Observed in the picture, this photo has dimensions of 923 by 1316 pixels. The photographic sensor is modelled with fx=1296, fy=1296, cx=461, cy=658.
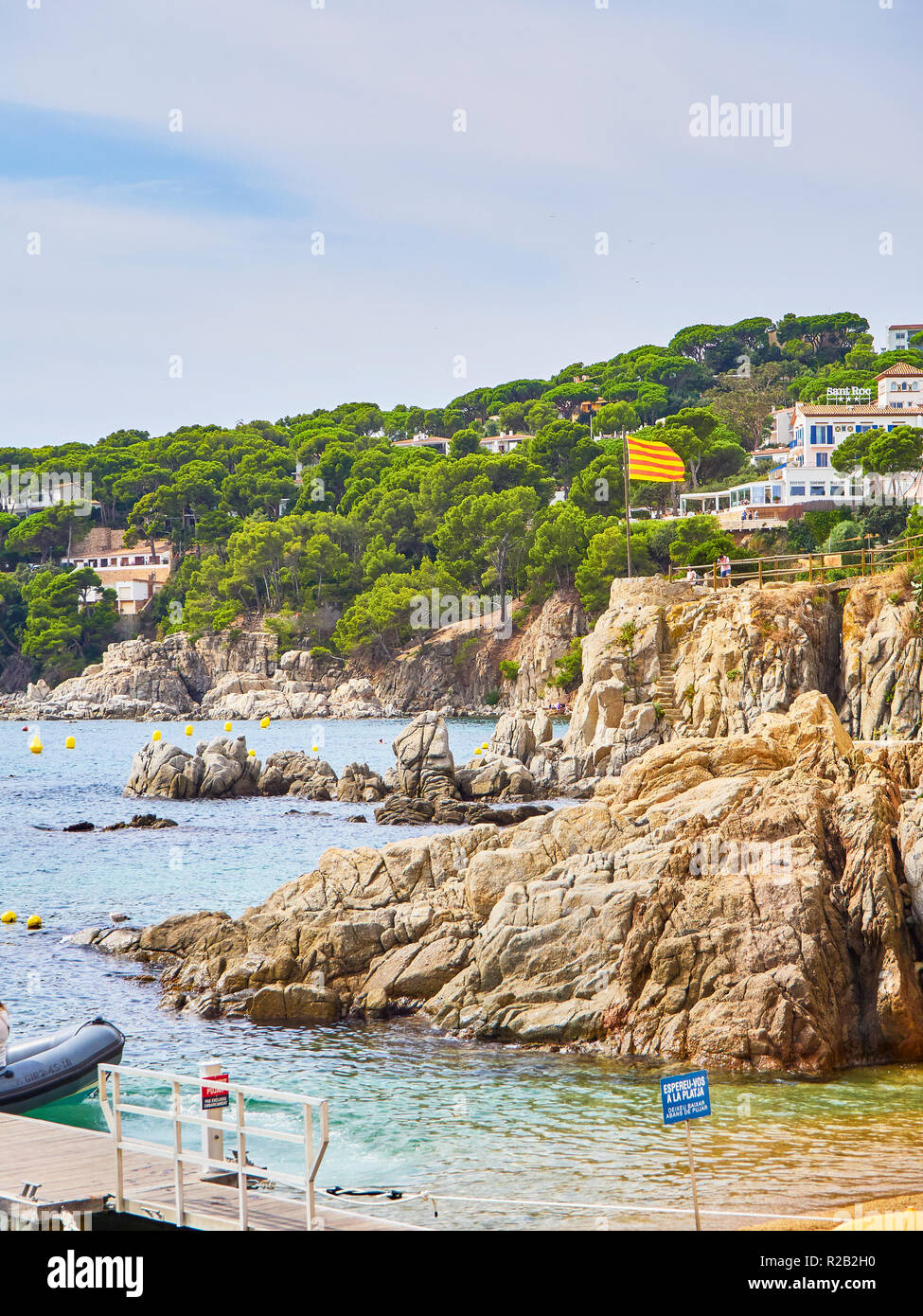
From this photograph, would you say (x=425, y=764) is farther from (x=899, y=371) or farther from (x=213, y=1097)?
(x=899, y=371)

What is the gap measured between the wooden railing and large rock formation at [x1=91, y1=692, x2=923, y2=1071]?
89.7 ft

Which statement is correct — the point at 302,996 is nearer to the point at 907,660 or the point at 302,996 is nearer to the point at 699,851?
the point at 699,851

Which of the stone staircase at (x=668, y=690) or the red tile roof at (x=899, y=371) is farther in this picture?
the red tile roof at (x=899, y=371)

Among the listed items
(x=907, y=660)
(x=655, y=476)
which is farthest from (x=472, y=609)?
(x=907, y=660)

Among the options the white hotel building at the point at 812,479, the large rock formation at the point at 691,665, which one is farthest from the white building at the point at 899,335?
the large rock formation at the point at 691,665

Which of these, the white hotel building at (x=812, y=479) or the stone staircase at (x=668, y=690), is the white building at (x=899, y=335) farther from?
the stone staircase at (x=668, y=690)

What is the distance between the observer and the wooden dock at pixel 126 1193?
909 cm

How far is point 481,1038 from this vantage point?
57.8 ft

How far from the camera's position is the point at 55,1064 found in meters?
13.6

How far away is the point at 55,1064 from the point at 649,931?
7.81 metres

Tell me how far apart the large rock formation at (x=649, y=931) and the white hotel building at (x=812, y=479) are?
2308 inches

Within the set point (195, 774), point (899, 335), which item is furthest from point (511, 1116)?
point (899, 335)

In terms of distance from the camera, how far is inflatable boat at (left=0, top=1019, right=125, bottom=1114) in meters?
13.0
